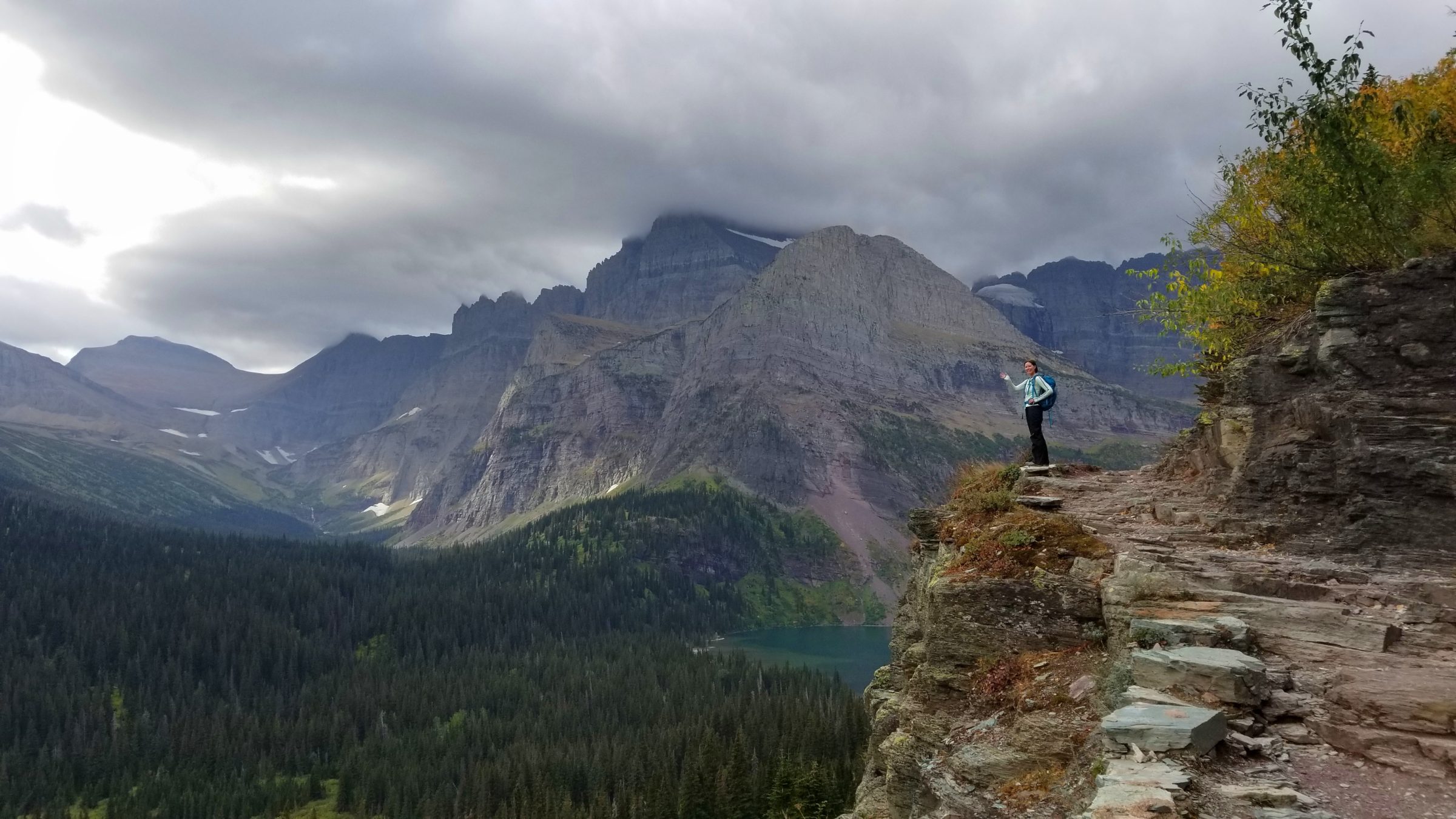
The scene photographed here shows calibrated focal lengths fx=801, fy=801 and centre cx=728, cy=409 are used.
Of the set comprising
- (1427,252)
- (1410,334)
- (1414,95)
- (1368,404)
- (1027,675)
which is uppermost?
(1414,95)

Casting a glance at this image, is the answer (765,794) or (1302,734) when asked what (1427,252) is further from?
(765,794)

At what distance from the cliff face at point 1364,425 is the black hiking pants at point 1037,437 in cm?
892

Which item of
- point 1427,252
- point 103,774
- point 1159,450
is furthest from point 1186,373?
point 103,774

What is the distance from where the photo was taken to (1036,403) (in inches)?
1119

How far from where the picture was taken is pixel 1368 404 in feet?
54.9

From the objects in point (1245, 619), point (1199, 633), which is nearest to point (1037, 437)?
point (1245, 619)

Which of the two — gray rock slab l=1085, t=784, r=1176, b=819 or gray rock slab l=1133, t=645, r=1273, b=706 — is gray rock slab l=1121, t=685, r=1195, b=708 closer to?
gray rock slab l=1133, t=645, r=1273, b=706

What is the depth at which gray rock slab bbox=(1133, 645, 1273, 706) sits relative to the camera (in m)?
11.7

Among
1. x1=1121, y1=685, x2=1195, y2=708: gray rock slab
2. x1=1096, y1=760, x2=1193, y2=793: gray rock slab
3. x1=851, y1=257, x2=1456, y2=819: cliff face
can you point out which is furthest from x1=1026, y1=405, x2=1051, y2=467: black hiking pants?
x1=1096, y1=760, x2=1193, y2=793: gray rock slab

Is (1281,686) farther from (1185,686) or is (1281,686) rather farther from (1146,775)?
(1146,775)

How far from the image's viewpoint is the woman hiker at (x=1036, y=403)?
28344mm

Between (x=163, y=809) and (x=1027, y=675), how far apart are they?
133766 millimetres

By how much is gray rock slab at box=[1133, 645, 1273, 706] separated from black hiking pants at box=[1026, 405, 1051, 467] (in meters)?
16.2

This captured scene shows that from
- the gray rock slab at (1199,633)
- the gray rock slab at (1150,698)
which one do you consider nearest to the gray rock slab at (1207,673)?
the gray rock slab at (1150,698)
